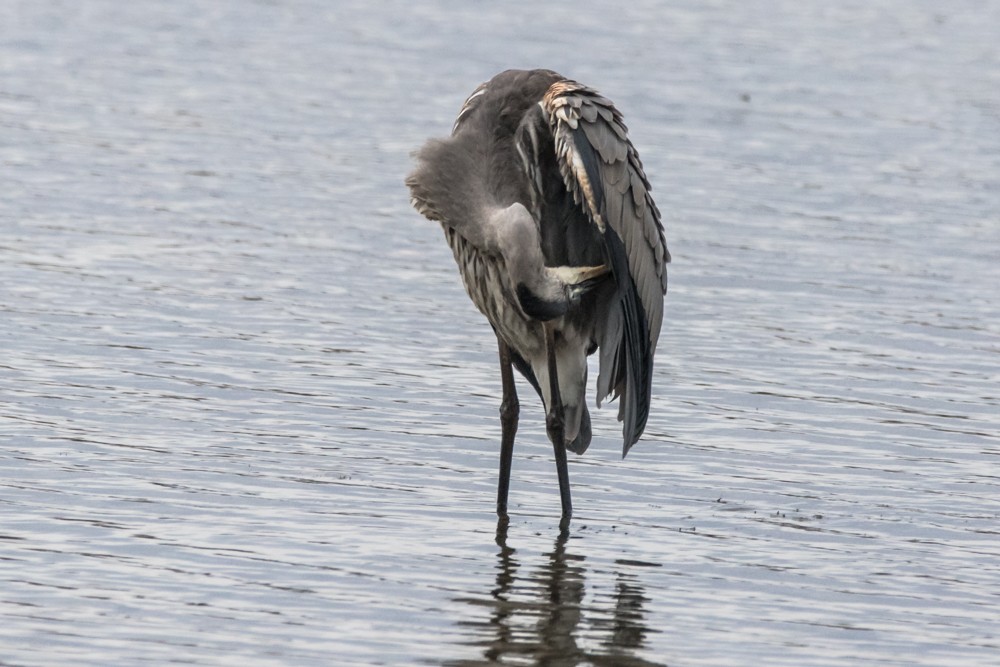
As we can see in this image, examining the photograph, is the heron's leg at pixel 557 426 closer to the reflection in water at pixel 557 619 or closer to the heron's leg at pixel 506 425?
the heron's leg at pixel 506 425

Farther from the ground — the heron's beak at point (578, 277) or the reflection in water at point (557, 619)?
the heron's beak at point (578, 277)

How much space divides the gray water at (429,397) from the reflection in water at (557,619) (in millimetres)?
19

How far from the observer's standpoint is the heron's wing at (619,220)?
23.8 ft

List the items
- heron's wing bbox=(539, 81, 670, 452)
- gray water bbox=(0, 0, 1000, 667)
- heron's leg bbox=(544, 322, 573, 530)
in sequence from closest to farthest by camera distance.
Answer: gray water bbox=(0, 0, 1000, 667), heron's wing bbox=(539, 81, 670, 452), heron's leg bbox=(544, 322, 573, 530)

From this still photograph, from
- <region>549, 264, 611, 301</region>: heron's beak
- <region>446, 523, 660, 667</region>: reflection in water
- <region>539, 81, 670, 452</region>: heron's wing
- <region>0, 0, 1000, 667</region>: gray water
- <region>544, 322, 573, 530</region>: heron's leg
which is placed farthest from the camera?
<region>544, 322, 573, 530</region>: heron's leg

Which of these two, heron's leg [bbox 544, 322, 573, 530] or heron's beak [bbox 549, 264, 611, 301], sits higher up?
heron's beak [bbox 549, 264, 611, 301]

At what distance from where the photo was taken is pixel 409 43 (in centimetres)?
2072

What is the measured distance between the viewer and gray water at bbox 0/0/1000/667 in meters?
6.41

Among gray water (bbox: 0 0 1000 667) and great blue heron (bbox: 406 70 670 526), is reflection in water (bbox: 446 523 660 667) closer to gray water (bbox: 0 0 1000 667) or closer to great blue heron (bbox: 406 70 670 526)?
gray water (bbox: 0 0 1000 667)

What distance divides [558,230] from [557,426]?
0.85m

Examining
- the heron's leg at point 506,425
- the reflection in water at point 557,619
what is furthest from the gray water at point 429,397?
the heron's leg at point 506,425

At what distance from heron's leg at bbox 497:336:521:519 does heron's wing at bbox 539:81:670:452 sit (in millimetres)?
382

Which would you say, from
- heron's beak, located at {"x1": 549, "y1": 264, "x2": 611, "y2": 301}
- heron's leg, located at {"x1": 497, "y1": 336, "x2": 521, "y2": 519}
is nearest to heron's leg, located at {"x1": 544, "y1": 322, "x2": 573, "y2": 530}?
heron's leg, located at {"x1": 497, "y1": 336, "x2": 521, "y2": 519}

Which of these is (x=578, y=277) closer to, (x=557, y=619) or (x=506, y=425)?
(x=506, y=425)
